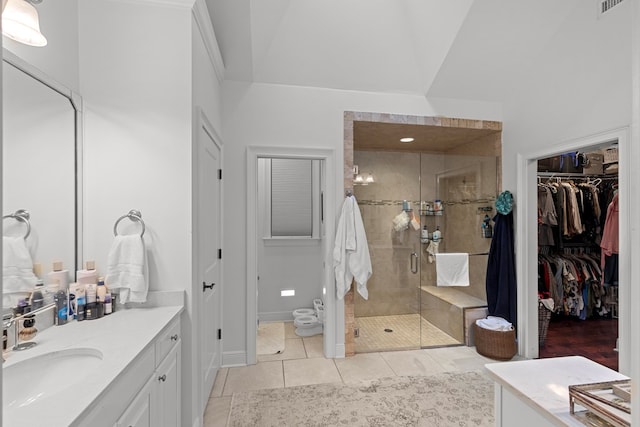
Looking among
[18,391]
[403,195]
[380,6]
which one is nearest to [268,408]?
[18,391]

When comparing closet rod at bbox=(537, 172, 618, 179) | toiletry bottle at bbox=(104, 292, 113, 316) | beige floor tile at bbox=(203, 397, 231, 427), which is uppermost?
closet rod at bbox=(537, 172, 618, 179)

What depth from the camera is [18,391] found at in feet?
3.80

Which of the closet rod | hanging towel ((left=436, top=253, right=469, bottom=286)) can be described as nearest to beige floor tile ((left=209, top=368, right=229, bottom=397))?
hanging towel ((left=436, top=253, right=469, bottom=286))

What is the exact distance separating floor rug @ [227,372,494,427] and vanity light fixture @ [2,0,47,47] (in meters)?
2.39

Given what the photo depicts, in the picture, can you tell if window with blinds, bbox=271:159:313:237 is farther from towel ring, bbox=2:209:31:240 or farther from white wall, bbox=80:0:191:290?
towel ring, bbox=2:209:31:240

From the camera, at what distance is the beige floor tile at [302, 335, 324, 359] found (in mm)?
3180

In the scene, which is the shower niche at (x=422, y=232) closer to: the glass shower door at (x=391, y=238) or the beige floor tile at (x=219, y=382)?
the glass shower door at (x=391, y=238)

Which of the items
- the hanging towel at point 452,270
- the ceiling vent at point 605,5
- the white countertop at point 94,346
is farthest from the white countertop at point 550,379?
the ceiling vent at point 605,5

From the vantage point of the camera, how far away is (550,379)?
1.17 meters

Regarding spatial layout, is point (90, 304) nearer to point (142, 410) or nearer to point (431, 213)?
point (142, 410)

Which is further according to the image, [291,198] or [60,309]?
[291,198]

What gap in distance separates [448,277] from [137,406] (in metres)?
3.04

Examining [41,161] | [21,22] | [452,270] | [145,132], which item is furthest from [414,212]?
[21,22]

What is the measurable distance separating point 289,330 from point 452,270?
77.9 inches
